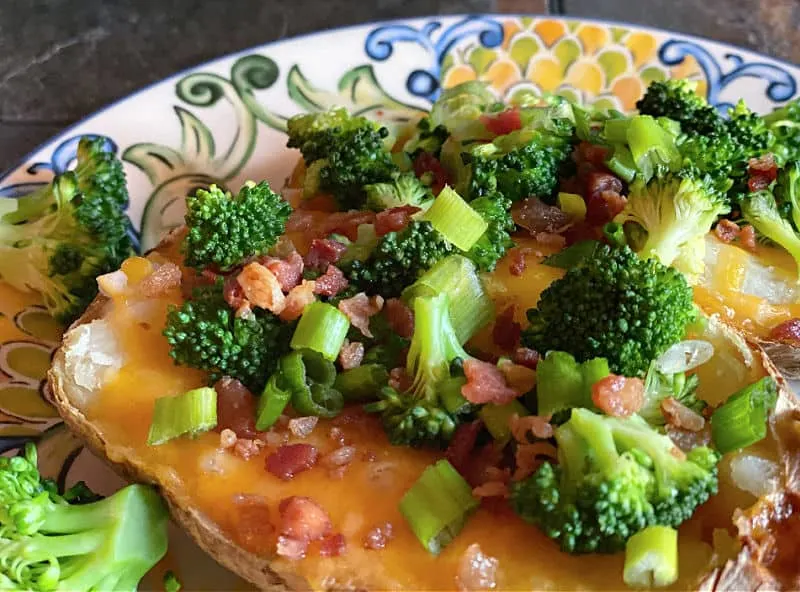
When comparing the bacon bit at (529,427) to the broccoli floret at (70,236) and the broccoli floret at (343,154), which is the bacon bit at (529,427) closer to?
the broccoli floret at (343,154)

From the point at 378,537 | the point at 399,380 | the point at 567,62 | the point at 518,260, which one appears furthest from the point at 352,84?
the point at 378,537

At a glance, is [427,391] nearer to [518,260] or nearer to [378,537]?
[378,537]

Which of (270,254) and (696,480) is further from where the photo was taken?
(270,254)

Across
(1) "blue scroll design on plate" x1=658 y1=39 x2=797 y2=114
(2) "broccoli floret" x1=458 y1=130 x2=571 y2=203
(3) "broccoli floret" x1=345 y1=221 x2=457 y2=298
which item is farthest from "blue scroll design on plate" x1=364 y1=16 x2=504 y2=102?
(3) "broccoli floret" x1=345 y1=221 x2=457 y2=298

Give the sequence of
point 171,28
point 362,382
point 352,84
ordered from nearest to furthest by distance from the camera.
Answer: point 362,382, point 352,84, point 171,28

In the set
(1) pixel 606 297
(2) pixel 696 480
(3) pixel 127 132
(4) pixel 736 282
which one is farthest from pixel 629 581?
(3) pixel 127 132

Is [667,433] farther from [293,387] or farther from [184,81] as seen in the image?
[184,81]
